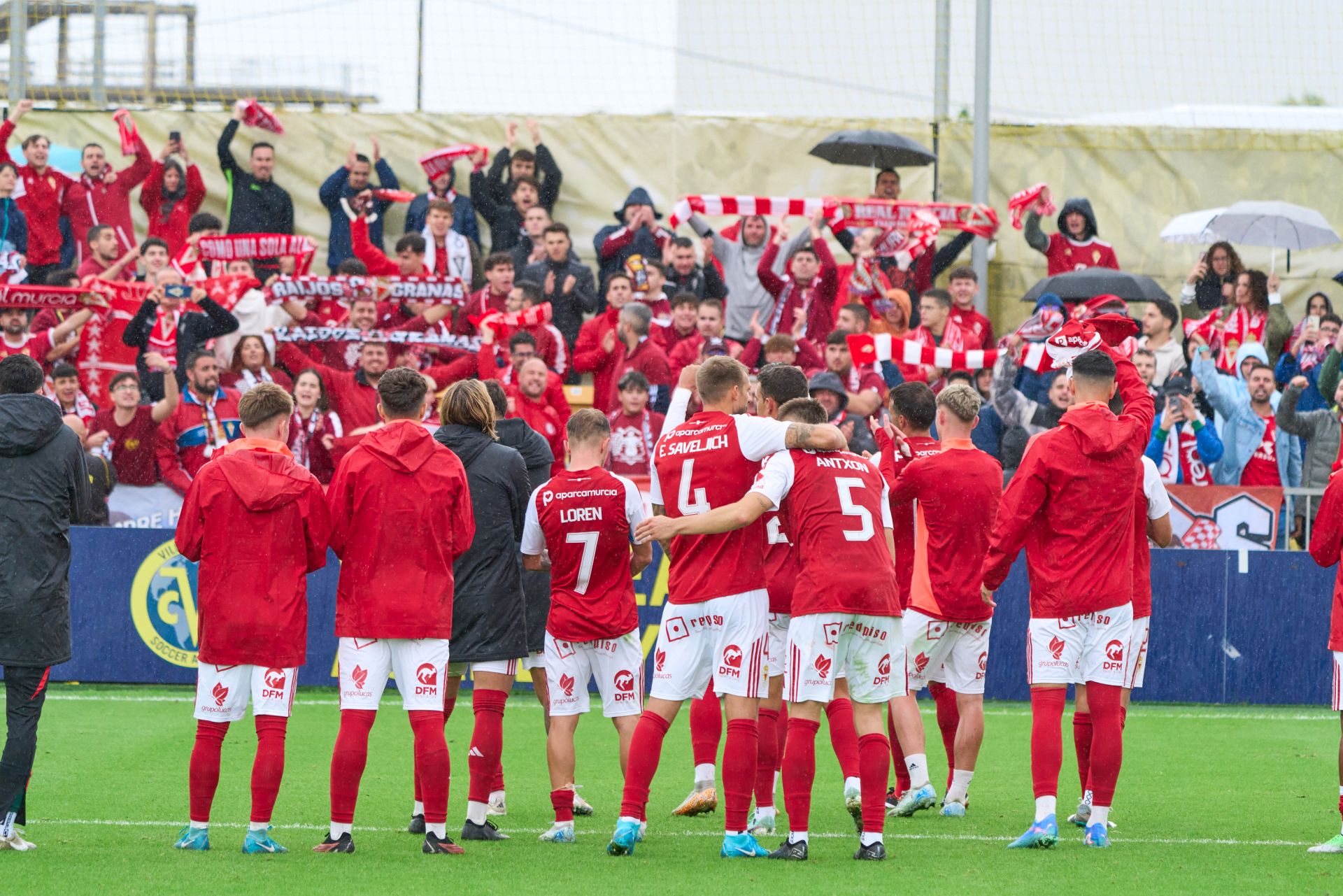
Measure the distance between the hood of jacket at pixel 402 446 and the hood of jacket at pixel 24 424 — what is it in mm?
1491

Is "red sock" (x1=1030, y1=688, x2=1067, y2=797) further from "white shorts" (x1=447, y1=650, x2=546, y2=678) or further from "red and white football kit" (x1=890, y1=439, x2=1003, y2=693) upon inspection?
"white shorts" (x1=447, y1=650, x2=546, y2=678)

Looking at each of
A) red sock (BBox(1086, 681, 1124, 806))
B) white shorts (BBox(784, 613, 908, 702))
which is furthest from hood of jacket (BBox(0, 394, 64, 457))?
red sock (BBox(1086, 681, 1124, 806))

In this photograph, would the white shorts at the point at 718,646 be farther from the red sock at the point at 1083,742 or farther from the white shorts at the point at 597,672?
the red sock at the point at 1083,742

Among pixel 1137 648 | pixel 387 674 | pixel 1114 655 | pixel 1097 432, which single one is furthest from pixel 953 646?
pixel 387 674

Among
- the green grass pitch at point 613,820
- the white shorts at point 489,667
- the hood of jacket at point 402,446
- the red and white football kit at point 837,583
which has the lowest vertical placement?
the green grass pitch at point 613,820

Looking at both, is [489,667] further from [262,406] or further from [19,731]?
[19,731]

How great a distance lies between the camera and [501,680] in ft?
24.7

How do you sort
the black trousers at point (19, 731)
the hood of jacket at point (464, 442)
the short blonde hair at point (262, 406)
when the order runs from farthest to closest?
the hood of jacket at point (464, 442)
the short blonde hair at point (262, 406)
the black trousers at point (19, 731)

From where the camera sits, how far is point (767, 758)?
7.45 meters

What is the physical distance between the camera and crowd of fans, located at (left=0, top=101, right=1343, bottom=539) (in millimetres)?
13594

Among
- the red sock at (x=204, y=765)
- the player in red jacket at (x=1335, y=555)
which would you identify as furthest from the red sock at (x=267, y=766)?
the player in red jacket at (x=1335, y=555)

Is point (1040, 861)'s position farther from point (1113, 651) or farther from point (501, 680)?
point (501, 680)

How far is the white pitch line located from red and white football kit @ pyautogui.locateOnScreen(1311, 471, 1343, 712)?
823mm

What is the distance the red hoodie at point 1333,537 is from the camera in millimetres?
7359
